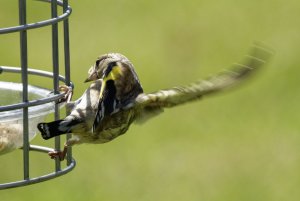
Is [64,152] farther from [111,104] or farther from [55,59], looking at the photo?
[55,59]

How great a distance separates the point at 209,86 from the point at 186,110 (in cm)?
724

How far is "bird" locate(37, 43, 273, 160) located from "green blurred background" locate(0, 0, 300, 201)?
13.1 feet

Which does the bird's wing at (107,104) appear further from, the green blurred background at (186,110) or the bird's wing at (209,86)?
the green blurred background at (186,110)

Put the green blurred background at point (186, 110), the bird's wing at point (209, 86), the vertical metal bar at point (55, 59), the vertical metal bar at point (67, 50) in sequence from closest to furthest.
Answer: the bird's wing at point (209, 86)
the vertical metal bar at point (55, 59)
the vertical metal bar at point (67, 50)
the green blurred background at point (186, 110)

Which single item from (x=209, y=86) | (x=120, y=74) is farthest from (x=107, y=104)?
(x=209, y=86)

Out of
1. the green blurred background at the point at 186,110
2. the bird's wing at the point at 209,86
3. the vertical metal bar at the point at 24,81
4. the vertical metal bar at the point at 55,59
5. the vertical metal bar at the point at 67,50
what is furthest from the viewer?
the green blurred background at the point at 186,110

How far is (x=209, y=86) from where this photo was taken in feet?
17.7

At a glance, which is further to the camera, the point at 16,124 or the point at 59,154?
the point at 59,154

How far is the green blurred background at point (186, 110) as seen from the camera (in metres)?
11.1

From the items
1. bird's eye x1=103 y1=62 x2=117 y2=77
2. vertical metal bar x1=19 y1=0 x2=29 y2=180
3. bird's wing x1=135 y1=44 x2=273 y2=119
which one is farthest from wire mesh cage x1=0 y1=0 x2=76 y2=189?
bird's wing x1=135 y1=44 x2=273 y2=119

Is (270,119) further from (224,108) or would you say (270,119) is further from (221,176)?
(221,176)

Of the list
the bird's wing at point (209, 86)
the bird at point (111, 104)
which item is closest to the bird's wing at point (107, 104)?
the bird at point (111, 104)

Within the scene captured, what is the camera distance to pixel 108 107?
578cm

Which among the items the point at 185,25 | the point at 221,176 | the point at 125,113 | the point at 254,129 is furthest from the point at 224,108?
the point at 125,113
